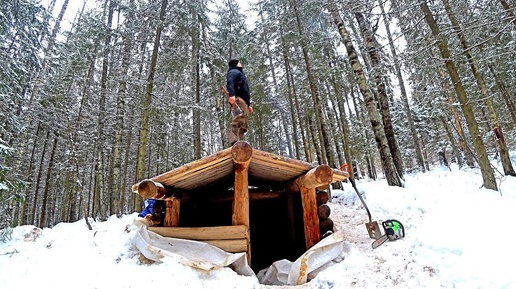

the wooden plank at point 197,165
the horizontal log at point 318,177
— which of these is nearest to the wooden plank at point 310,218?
the horizontal log at point 318,177

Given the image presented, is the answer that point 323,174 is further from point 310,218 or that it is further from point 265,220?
point 265,220

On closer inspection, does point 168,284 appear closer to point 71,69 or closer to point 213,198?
point 213,198

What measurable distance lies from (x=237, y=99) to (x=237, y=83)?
1.15ft

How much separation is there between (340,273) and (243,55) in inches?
523

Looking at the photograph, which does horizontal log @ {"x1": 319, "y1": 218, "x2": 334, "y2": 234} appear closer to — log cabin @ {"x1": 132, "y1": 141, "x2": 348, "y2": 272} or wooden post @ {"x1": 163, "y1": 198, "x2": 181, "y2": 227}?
log cabin @ {"x1": 132, "y1": 141, "x2": 348, "y2": 272}

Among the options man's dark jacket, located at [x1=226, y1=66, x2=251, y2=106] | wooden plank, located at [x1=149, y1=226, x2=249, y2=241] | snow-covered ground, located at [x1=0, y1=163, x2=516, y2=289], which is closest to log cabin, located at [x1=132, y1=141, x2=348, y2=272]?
wooden plank, located at [x1=149, y1=226, x2=249, y2=241]

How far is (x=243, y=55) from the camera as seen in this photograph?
49.5 ft

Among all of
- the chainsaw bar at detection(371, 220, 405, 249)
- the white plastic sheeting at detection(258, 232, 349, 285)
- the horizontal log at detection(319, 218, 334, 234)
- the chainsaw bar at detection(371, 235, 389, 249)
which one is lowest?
the white plastic sheeting at detection(258, 232, 349, 285)

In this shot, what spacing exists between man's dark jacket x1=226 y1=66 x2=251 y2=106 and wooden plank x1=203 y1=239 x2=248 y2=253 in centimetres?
299

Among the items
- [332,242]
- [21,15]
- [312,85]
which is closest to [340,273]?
[332,242]

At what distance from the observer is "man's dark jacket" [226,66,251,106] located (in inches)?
233

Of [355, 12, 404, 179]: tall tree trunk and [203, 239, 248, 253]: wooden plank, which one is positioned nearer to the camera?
[203, 239, 248, 253]: wooden plank

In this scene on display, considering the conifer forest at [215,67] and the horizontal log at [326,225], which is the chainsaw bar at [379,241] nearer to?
the horizontal log at [326,225]

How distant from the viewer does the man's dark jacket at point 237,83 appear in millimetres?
5910
